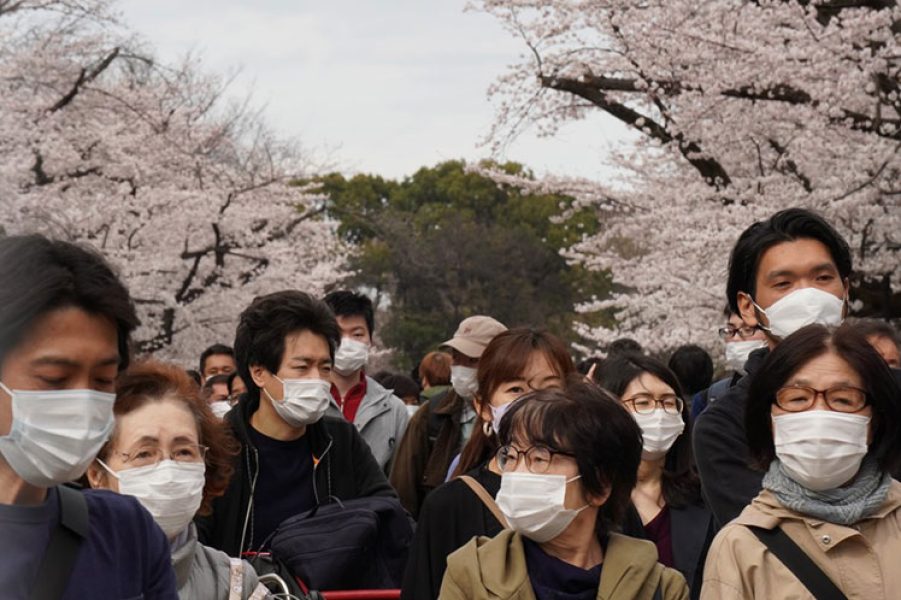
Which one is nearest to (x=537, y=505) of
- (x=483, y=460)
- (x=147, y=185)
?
(x=483, y=460)

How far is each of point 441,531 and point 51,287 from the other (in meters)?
2.25

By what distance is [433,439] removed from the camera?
669 cm

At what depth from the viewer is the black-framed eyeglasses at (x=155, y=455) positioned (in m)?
3.99

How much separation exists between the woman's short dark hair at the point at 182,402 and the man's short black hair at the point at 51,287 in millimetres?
A: 1543

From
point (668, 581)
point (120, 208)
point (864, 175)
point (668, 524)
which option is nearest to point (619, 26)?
point (864, 175)

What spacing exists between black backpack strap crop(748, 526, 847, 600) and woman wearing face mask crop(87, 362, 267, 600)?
1.62 m

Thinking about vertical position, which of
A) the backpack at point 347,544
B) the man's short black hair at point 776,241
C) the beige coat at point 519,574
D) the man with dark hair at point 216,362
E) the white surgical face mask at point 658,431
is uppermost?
the man's short black hair at point 776,241

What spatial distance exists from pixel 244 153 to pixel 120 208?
9.36 metres

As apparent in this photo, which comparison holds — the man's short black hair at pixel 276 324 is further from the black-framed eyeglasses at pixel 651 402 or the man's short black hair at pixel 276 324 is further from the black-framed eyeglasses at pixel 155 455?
the black-framed eyeglasses at pixel 155 455

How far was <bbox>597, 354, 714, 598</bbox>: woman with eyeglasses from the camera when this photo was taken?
5.32 metres

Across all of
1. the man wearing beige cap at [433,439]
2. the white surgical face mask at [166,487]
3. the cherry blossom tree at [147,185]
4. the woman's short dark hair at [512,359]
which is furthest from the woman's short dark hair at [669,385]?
the cherry blossom tree at [147,185]

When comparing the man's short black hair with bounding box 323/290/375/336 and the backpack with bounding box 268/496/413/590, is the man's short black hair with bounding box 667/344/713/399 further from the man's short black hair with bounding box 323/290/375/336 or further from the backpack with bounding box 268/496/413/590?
the backpack with bounding box 268/496/413/590

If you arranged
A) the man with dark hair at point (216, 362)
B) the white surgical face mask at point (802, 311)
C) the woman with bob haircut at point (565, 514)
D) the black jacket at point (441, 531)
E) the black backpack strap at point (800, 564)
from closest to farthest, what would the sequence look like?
the black backpack strap at point (800, 564)
the woman with bob haircut at point (565, 514)
the white surgical face mask at point (802, 311)
the black jacket at point (441, 531)
the man with dark hair at point (216, 362)

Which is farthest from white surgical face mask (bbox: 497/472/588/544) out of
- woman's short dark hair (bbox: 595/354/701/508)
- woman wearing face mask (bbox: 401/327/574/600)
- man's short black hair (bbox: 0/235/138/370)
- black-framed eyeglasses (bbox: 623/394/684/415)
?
black-framed eyeglasses (bbox: 623/394/684/415)
